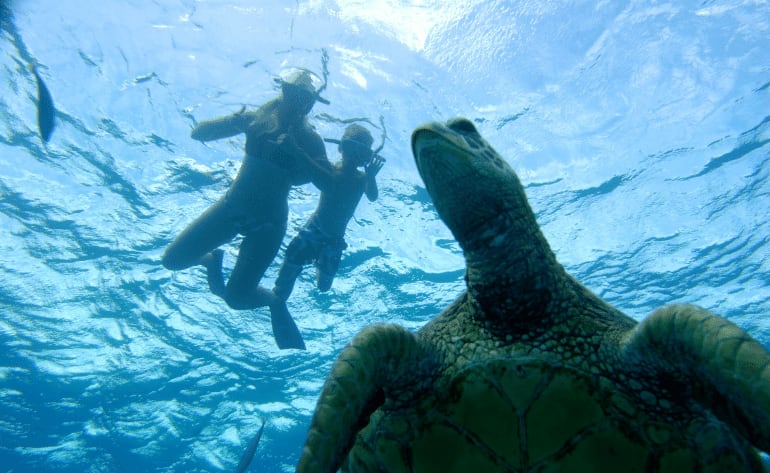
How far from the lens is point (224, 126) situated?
8.33 m

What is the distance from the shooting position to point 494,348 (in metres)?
2.37

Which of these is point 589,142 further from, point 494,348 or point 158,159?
point 158,159

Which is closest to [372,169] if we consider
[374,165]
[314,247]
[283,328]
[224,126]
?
[374,165]

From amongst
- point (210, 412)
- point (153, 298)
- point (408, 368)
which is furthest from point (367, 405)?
point (210, 412)

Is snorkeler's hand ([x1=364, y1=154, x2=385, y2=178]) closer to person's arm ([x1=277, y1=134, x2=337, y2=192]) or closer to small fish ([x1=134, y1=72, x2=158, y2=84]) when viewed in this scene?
person's arm ([x1=277, y1=134, x2=337, y2=192])

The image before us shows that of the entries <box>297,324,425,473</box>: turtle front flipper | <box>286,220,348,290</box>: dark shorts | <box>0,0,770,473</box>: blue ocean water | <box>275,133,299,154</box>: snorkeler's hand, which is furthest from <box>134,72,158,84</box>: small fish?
<box>297,324,425,473</box>: turtle front flipper

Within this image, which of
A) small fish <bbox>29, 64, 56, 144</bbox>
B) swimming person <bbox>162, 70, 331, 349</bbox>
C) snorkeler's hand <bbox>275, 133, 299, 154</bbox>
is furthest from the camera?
swimming person <bbox>162, 70, 331, 349</bbox>

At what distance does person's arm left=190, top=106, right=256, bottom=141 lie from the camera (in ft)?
26.9

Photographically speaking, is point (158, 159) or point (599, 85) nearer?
point (599, 85)

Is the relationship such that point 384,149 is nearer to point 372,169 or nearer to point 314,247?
point 372,169

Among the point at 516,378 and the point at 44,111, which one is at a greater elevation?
the point at 44,111

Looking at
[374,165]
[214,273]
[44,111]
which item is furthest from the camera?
[214,273]

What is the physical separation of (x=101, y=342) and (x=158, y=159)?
9.17 meters

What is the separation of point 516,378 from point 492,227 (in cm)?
81
